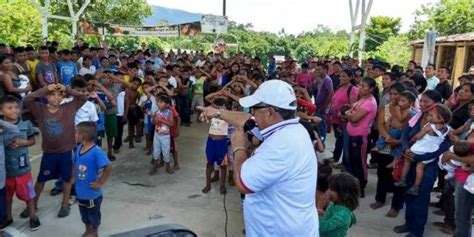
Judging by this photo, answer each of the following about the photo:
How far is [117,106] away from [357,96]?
368cm

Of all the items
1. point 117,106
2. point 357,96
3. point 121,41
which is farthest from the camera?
point 121,41

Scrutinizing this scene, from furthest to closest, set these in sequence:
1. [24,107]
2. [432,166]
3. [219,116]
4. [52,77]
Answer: [52,77] < [24,107] < [432,166] < [219,116]

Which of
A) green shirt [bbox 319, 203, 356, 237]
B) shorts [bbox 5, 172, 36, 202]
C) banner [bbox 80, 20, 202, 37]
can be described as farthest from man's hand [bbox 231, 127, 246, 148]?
banner [bbox 80, 20, 202, 37]

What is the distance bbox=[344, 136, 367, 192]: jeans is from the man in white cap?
3267 mm

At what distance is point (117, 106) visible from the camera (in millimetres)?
6535

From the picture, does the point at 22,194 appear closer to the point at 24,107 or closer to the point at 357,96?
the point at 24,107

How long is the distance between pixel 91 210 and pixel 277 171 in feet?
8.30

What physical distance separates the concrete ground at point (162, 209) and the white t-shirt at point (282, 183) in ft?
7.39

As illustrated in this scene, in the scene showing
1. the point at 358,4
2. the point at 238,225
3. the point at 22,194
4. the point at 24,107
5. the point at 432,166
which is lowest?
the point at 238,225

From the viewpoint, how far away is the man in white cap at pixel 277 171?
1819 millimetres

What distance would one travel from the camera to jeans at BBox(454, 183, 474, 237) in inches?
140

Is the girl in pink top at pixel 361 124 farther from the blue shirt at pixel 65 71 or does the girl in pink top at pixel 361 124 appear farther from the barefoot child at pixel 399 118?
the blue shirt at pixel 65 71

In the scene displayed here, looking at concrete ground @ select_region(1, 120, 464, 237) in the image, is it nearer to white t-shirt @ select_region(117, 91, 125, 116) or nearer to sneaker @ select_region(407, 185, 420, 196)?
sneaker @ select_region(407, 185, 420, 196)

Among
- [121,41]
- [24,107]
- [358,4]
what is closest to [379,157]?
[24,107]
